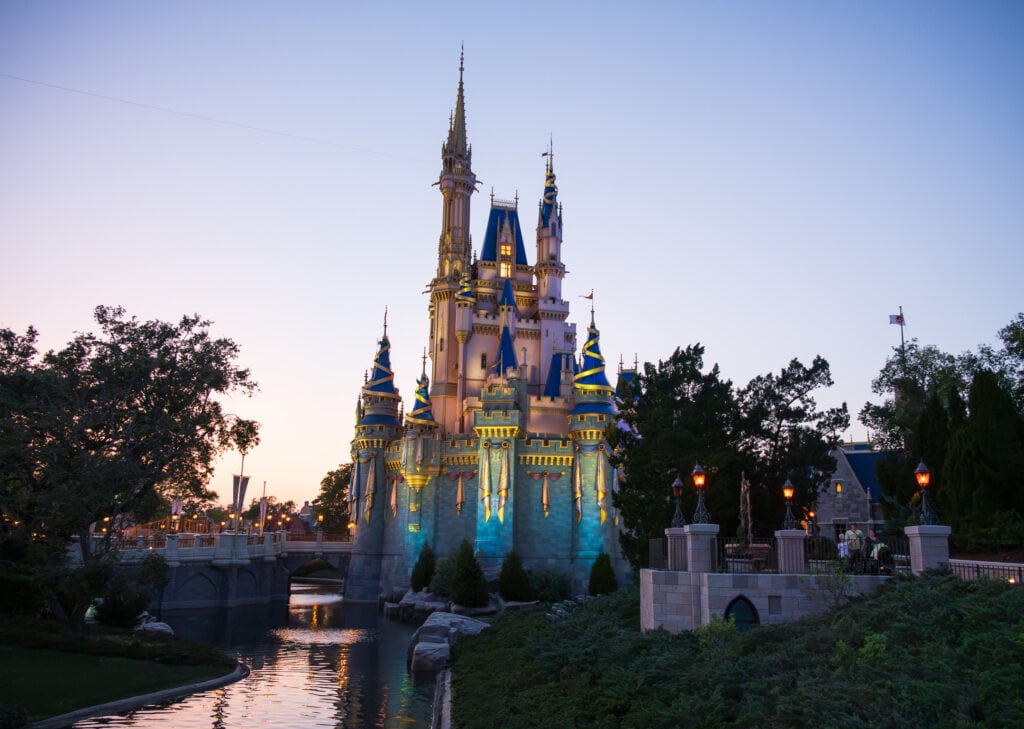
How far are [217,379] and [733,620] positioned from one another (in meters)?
19.0

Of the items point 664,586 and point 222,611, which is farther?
point 222,611

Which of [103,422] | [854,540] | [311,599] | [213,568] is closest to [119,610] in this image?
[103,422]

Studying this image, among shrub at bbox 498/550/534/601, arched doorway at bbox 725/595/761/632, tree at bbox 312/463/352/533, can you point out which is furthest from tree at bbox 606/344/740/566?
tree at bbox 312/463/352/533

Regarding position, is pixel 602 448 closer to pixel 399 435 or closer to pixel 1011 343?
pixel 399 435

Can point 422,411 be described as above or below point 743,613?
above

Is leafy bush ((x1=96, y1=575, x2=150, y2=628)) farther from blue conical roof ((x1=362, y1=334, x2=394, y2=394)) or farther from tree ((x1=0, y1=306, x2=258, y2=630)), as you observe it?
blue conical roof ((x1=362, y1=334, x2=394, y2=394))

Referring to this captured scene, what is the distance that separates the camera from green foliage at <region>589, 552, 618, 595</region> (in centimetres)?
4966

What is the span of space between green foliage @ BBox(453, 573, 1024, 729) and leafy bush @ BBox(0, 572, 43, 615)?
16.0 metres

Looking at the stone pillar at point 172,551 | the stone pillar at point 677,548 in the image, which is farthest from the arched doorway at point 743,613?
the stone pillar at point 172,551

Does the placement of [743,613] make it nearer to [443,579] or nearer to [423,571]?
[443,579]

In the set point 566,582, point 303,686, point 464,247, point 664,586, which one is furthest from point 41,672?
point 464,247

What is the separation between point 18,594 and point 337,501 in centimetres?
6567

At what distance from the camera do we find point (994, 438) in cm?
2623

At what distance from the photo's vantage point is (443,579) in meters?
49.1
